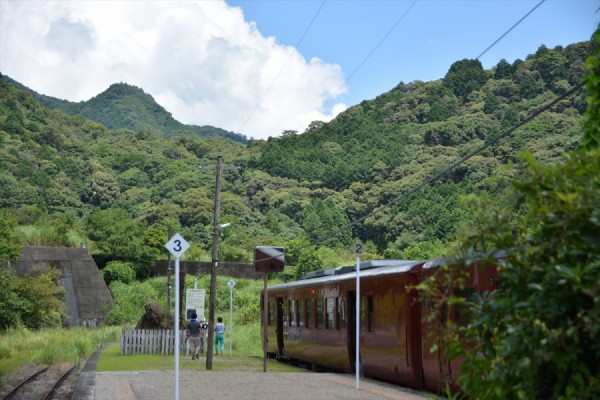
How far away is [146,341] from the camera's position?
116ft

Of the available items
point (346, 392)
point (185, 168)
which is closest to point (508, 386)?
point (346, 392)

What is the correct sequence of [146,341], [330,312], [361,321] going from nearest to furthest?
[361,321] < [330,312] < [146,341]

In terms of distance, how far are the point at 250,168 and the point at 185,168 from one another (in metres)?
11.1

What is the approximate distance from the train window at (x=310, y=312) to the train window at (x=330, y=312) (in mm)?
1679

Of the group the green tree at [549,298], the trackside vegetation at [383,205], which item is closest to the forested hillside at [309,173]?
the trackside vegetation at [383,205]

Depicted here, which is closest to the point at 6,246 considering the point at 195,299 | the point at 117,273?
the point at 195,299

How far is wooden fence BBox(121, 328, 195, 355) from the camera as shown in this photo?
34.6 m

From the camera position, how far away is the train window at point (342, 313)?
23.7 meters

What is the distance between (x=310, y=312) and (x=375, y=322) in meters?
6.64

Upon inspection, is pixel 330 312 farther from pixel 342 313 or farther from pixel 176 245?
pixel 176 245

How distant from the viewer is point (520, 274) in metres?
6.26

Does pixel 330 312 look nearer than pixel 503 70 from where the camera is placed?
Yes

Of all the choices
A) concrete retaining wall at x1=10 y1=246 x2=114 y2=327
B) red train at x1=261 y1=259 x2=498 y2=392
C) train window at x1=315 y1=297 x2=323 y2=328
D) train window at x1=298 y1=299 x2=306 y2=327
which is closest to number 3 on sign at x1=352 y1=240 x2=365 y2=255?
red train at x1=261 y1=259 x2=498 y2=392

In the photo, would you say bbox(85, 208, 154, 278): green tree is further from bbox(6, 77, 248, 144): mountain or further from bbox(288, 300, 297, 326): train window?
bbox(6, 77, 248, 144): mountain
